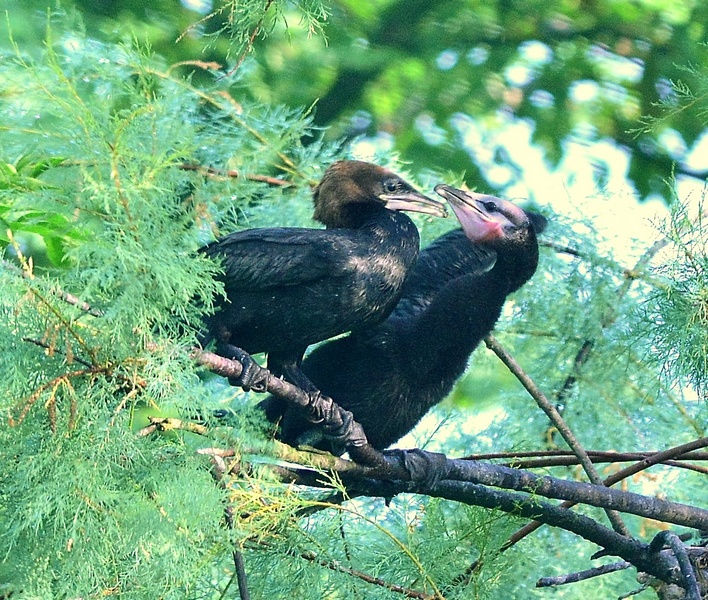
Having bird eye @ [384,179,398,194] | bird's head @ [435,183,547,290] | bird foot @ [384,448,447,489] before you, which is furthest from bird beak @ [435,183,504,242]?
bird foot @ [384,448,447,489]

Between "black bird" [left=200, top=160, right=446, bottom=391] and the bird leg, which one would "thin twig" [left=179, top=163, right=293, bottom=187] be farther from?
the bird leg

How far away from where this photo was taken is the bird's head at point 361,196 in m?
2.72

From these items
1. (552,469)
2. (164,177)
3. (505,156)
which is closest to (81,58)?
(164,177)

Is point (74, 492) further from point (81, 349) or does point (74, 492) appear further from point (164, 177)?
point (164, 177)

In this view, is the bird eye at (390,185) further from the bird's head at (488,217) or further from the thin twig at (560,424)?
the thin twig at (560,424)

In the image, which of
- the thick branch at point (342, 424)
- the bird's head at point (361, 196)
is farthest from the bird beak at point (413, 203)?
the thick branch at point (342, 424)

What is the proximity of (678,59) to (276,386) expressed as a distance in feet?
12.0

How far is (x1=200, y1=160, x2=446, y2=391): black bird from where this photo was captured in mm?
2322

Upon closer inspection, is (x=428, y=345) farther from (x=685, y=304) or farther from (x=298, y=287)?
(x=685, y=304)

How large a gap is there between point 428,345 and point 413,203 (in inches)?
14.5

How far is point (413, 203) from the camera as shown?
2744 mm

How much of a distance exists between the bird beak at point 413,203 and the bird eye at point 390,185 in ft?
0.06

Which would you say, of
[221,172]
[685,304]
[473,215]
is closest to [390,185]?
[473,215]

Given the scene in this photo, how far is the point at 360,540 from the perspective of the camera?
258 centimetres
